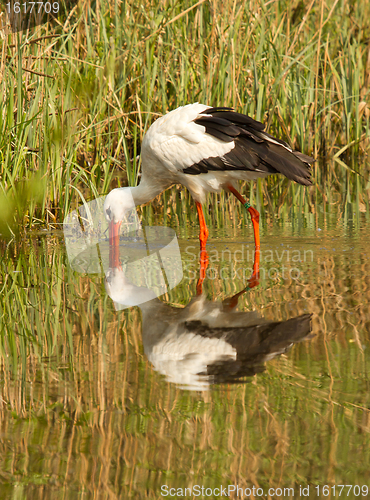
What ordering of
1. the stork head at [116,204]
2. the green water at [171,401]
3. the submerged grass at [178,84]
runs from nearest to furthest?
the green water at [171,401]
the stork head at [116,204]
the submerged grass at [178,84]

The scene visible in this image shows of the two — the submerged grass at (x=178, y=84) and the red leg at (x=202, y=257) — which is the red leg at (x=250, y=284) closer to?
the red leg at (x=202, y=257)

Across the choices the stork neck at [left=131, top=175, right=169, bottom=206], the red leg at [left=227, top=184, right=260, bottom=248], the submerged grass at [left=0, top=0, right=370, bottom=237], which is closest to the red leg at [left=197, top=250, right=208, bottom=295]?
the red leg at [left=227, top=184, right=260, bottom=248]

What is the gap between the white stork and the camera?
5254mm

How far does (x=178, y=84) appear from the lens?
8422 millimetres

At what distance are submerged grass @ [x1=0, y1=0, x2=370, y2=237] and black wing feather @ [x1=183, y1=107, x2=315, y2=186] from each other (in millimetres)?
1284

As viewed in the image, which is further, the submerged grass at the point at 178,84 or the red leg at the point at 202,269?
the submerged grass at the point at 178,84

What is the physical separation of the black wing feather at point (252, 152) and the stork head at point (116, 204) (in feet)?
2.76

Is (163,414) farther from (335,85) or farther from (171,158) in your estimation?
(335,85)

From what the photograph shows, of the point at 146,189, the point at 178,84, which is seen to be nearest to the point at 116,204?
the point at 146,189

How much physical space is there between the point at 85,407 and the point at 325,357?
1107 millimetres

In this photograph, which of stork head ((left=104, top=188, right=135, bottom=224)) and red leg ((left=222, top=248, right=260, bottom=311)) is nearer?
red leg ((left=222, top=248, right=260, bottom=311))

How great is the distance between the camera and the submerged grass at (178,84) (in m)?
6.25

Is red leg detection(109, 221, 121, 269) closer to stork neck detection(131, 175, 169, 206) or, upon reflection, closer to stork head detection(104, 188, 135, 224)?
stork head detection(104, 188, 135, 224)

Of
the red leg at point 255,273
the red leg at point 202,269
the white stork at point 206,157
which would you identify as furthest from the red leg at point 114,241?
the red leg at point 255,273
